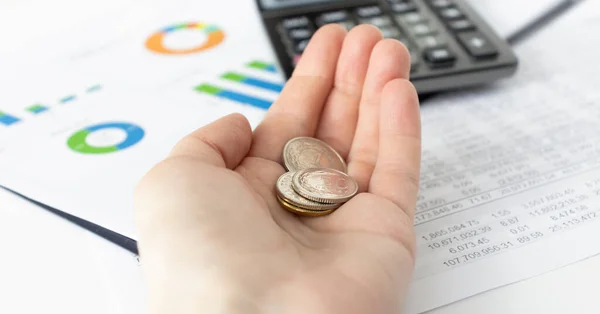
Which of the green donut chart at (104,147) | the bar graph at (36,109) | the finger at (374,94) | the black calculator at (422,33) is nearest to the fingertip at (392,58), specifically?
the finger at (374,94)

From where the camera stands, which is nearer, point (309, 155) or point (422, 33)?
point (309, 155)

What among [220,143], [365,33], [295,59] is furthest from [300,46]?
[220,143]

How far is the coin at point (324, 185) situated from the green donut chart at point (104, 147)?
180mm

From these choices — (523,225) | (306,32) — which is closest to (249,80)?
(306,32)

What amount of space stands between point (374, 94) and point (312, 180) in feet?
0.32

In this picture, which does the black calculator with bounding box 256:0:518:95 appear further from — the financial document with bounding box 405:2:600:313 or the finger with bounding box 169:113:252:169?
the finger with bounding box 169:113:252:169

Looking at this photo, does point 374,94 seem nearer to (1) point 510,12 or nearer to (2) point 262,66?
(2) point 262,66

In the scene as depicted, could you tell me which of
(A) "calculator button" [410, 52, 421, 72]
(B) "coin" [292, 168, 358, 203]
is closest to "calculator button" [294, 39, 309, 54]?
(A) "calculator button" [410, 52, 421, 72]

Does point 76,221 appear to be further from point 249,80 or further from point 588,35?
point 588,35

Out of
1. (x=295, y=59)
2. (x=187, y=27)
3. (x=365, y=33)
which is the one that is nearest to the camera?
(x=365, y=33)

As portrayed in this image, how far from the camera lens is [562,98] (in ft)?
1.73

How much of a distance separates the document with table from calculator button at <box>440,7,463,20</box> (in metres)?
0.09

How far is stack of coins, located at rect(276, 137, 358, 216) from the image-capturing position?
1.09ft

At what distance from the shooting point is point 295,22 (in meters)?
0.58
